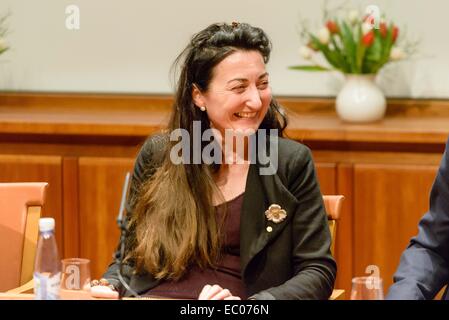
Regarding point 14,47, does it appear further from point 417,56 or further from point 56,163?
point 417,56

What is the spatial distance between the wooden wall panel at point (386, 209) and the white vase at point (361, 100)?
0.86 ft

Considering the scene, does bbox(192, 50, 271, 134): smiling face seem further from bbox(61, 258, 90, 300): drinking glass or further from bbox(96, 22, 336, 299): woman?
bbox(61, 258, 90, 300): drinking glass

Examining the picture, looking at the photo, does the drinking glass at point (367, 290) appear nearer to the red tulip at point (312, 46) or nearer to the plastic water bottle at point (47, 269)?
the plastic water bottle at point (47, 269)

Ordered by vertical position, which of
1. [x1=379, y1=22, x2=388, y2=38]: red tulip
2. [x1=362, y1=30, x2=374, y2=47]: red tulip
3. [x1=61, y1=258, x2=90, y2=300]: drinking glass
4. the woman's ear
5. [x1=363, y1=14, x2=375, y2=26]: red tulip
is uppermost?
[x1=363, y1=14, x2=375, y2=26]: red tulip

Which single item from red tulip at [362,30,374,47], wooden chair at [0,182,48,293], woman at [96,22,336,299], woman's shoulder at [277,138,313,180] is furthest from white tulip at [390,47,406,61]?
wooden chair at [0,182,48,293]

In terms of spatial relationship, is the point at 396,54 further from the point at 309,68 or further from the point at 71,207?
the point at 71,207

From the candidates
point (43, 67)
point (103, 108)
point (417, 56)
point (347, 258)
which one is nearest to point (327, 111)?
point (417, 56)

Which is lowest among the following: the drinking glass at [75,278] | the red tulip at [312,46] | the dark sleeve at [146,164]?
the drinking glass at [75,278]

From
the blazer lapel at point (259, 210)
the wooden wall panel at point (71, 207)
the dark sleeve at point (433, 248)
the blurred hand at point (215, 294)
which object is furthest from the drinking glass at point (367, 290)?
the wooden wall panel at point (71, 207)

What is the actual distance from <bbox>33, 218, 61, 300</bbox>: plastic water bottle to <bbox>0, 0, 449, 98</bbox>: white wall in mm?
2441

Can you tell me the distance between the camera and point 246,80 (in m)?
2.59

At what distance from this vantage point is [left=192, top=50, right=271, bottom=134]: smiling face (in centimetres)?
259

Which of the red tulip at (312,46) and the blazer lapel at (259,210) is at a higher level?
the red tulip at (312,46)

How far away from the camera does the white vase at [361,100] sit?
401 cm
